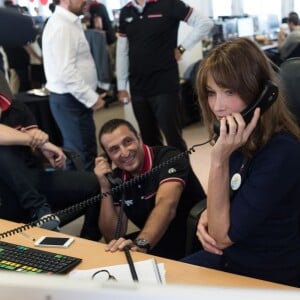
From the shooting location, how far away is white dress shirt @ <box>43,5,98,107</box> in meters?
2.92

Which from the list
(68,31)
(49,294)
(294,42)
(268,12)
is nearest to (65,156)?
(68,31)

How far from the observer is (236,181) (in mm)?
1287

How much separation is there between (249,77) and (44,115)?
9.08 ft

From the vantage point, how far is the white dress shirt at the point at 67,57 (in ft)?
9.59

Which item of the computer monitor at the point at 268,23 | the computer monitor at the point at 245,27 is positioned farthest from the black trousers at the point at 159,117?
the computer monitor at the point at 268,23

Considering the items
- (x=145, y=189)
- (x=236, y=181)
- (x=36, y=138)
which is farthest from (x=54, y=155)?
(x=236, y=181)

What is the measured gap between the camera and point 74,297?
0.47 meters

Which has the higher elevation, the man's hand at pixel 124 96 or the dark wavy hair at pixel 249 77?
the dark wavy hair at pixel 249 77

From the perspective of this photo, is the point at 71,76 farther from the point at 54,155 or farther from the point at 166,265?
the point at 166,265

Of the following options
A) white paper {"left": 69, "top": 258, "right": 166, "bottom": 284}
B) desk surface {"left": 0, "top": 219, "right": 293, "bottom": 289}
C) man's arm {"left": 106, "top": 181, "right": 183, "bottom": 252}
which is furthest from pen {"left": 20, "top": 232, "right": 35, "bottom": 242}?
man's arm {"left": 106, "top": 181, "right": 183, "bottom": 252}

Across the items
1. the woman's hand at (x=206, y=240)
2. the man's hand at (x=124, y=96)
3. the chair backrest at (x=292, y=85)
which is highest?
the chair backrest at (x=292, y=85)

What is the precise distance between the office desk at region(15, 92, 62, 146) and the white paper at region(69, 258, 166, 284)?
273 cm

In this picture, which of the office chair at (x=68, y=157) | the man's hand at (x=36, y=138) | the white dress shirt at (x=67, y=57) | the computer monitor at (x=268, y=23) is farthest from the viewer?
the computer monitor at (x=268, y=23)

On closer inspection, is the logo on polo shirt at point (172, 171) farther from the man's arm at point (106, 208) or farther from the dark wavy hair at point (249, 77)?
the dark wavy hair at point (249, 77)
